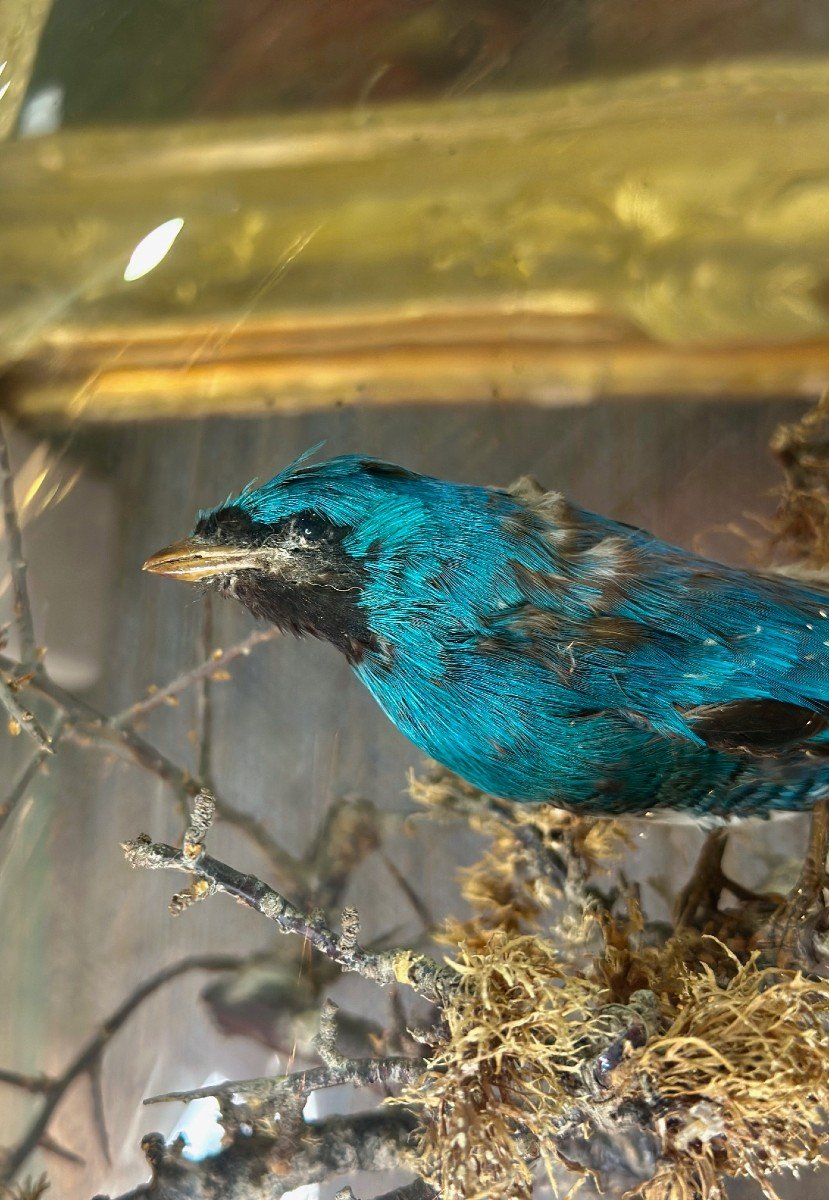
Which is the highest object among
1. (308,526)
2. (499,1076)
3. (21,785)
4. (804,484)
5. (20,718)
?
(308,526)

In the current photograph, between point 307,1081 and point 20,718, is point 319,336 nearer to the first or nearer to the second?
point 20,718

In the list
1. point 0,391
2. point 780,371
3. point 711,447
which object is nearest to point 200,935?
point 0,391

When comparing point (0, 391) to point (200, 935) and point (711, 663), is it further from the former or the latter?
point (711, 663)

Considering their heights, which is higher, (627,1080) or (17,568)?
(17,568)

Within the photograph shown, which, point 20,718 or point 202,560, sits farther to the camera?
point 20,718

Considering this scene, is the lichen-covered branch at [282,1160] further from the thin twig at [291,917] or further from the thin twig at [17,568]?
the thin twig at [17,568]

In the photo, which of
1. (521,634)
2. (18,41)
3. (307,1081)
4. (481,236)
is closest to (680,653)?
(521,634)

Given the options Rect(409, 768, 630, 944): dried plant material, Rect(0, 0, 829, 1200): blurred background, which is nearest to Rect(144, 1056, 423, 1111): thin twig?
Rect(0, 0, 829, 1200): blurred background
